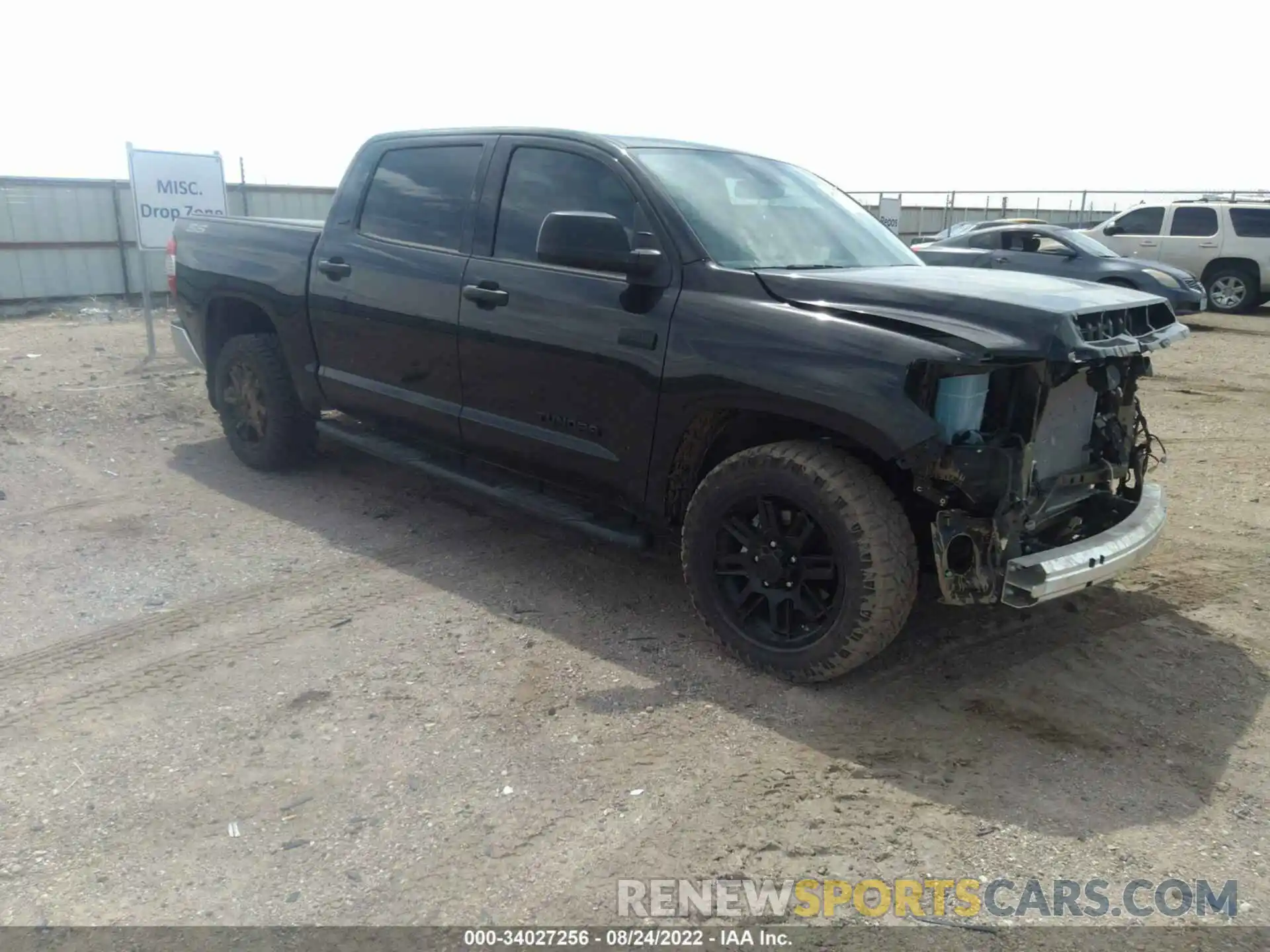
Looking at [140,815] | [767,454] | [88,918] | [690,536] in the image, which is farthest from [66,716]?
[767,454]

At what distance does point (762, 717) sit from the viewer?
136 inches

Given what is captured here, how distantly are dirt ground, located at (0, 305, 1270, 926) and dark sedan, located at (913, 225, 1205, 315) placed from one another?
903cm

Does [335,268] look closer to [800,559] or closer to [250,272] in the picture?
[250,272]

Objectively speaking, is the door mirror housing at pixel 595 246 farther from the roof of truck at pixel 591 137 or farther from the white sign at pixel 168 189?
the white sign at pixel 168 189

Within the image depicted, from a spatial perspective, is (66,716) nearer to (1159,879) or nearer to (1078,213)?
(1159,879)

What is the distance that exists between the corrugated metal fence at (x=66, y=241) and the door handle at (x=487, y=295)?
10424 mm

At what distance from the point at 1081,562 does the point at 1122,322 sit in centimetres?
87

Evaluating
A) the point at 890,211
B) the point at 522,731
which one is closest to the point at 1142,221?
the point at 890,211

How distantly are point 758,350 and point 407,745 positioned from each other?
5.93 ft

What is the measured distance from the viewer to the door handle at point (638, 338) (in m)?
3.89

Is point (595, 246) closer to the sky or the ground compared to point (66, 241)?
closer to the sky

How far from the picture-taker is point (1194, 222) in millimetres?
16891

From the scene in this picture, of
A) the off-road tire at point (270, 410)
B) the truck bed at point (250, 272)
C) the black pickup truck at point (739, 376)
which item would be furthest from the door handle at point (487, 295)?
the off-road tire at point (270, 410)

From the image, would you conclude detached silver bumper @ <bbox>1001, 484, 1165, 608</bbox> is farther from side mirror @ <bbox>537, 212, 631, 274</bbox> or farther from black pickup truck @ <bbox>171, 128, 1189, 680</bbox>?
side mirror @ <bbox>537, 212, 631, 274</bbox>
